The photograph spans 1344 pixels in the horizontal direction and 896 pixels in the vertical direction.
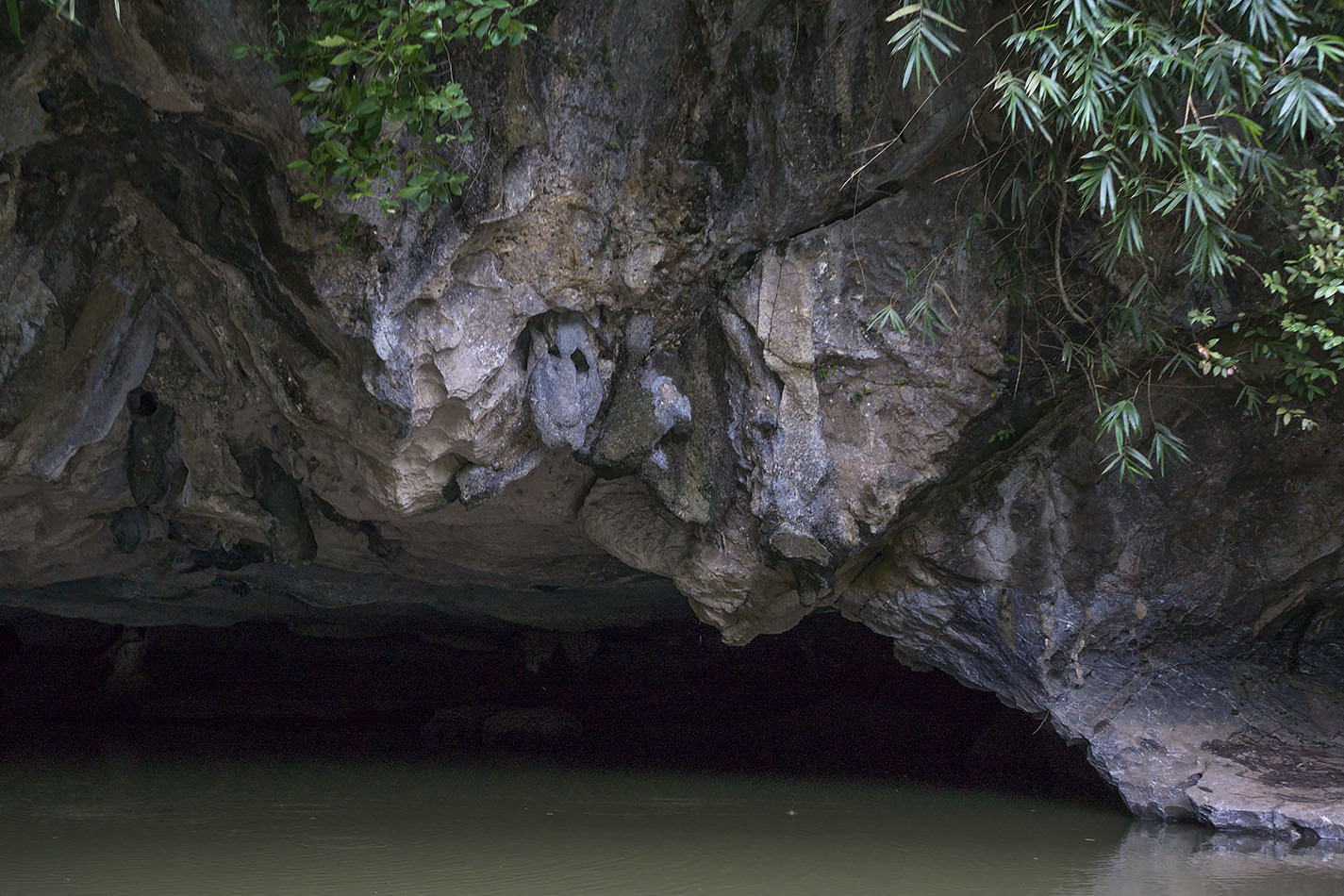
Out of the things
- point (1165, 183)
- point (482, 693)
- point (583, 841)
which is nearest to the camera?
point (1165, 183)

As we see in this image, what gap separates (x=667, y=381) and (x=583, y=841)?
2.02 metres

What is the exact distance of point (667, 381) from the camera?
14.8ft

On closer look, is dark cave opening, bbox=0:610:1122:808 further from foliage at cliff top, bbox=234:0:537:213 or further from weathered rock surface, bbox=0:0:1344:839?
foliage at cliff top, bbox=234:0:537:213

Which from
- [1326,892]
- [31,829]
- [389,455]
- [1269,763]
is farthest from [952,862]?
[31,829]

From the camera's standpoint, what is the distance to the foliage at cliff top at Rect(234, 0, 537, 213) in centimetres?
296

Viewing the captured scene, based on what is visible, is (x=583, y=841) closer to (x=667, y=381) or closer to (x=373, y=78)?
(x=667, y=381)

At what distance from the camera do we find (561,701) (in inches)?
370

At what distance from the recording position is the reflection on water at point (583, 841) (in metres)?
3.78

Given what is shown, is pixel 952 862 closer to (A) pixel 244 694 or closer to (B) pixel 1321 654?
(B) pixel 1321 654

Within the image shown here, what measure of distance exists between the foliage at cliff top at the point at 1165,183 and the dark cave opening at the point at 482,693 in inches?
160

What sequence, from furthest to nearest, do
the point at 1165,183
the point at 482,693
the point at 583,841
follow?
the point at 482,693, the point at 583,841, the point at 1165,183

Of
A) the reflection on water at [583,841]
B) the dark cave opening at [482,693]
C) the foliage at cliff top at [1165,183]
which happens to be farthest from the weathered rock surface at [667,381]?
the dark cave opening at [482,693]

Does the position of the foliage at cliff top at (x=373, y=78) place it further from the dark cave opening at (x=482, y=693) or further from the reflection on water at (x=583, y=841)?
the dark cave opening at (x=482, y=693)

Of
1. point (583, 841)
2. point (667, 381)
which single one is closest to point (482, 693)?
point (583, 841)
